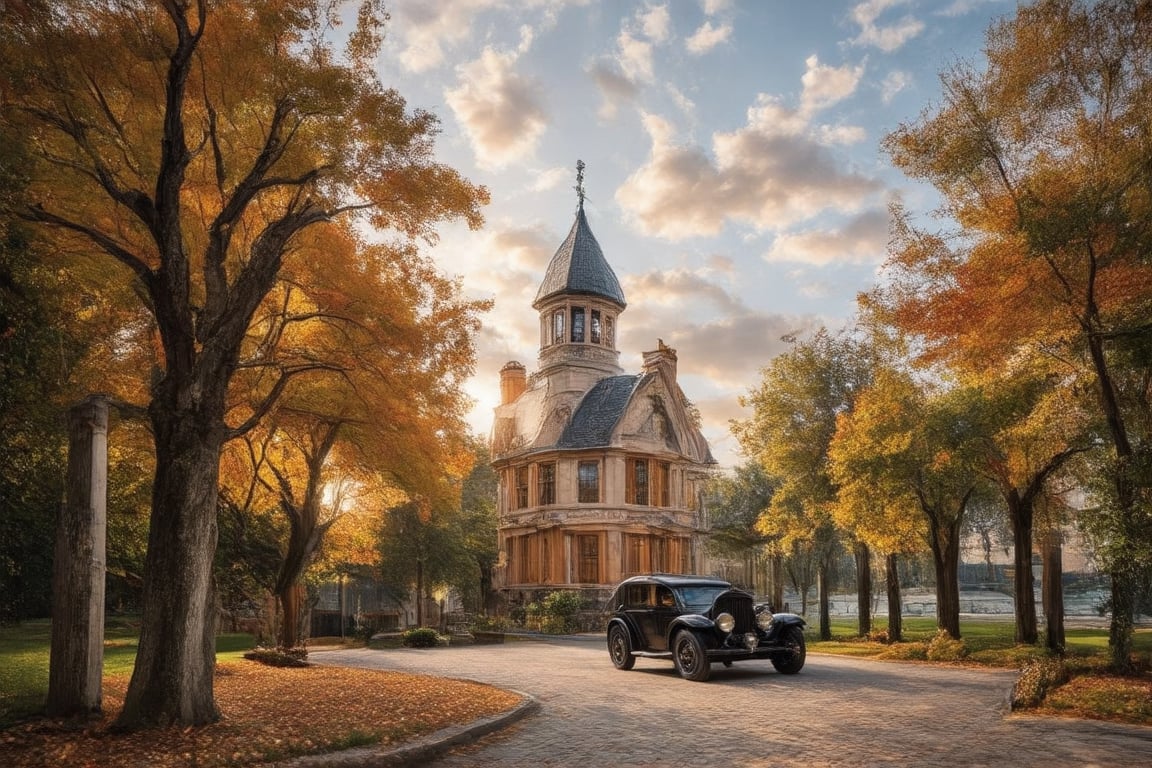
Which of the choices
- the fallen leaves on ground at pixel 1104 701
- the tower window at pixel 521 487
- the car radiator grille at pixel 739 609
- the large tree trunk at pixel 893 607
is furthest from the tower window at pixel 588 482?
the fallen leaves on ground at pixel 1104 701

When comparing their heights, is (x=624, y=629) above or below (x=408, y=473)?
below

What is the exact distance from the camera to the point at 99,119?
11430mm

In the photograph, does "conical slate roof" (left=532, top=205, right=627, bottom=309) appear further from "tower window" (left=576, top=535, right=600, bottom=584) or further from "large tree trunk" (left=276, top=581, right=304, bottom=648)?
"large tree trunk" (left=276, top=581, right=304, bottom=648)

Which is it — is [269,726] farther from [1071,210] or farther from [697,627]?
[1071,210]

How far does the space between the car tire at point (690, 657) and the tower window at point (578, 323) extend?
100 feet

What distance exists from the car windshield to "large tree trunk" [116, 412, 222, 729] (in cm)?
953

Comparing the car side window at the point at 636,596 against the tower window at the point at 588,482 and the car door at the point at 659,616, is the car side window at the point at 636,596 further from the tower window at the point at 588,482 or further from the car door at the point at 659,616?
the tower window at the point at 588,482

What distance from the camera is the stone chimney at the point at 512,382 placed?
48.7 meters

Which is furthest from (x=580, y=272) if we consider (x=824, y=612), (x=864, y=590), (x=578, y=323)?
(x=864, y=590)

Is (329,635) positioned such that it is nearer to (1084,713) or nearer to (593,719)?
(593,719)

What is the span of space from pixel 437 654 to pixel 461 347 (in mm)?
10084

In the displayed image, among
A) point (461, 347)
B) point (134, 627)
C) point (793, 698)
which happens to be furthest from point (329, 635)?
point (793, 698)

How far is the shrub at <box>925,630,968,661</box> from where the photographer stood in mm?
19172

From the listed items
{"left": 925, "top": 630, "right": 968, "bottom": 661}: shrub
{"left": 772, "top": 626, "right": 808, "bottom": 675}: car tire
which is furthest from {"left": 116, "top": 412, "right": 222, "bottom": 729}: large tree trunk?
{"left": 925, "top": 630, "right": 968, "bottom": 661}: shrub
